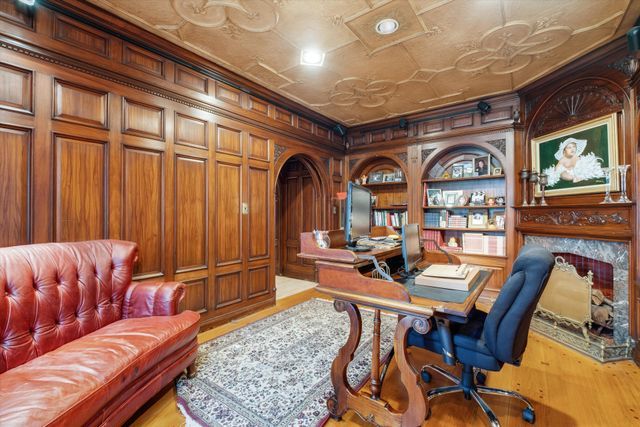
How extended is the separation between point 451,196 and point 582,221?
1.69m

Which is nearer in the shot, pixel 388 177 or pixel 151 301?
pixel 151 301

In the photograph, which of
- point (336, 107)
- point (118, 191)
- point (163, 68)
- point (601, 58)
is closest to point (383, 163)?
point (336, 107)

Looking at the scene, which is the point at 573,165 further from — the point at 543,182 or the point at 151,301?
the point at 151,301

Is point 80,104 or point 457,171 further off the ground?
point 80,104

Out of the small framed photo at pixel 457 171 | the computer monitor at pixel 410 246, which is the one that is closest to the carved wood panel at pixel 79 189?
the computer monitor at pixel 410 246

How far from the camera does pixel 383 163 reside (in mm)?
5086

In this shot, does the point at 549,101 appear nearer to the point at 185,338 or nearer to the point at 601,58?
the point at 601,58

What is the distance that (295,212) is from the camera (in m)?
5.31

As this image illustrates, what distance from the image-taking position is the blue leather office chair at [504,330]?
1.33 metres

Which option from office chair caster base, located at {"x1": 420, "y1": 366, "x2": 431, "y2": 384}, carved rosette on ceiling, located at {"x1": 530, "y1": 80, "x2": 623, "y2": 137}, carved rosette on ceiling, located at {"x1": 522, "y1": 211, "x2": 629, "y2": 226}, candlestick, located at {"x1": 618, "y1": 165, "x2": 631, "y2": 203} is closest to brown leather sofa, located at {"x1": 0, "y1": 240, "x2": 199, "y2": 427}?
office chair caster base, located at {"x1": 420, "y1": 366, "x2": 431, "y2": 384}

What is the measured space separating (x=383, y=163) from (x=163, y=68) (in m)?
3.68

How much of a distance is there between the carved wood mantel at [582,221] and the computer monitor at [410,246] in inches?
77.7

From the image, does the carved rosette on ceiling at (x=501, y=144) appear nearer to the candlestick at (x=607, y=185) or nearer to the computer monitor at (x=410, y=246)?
the candlestick at (x=607, y=185)

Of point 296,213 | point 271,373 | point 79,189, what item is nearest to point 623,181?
point 271,373
